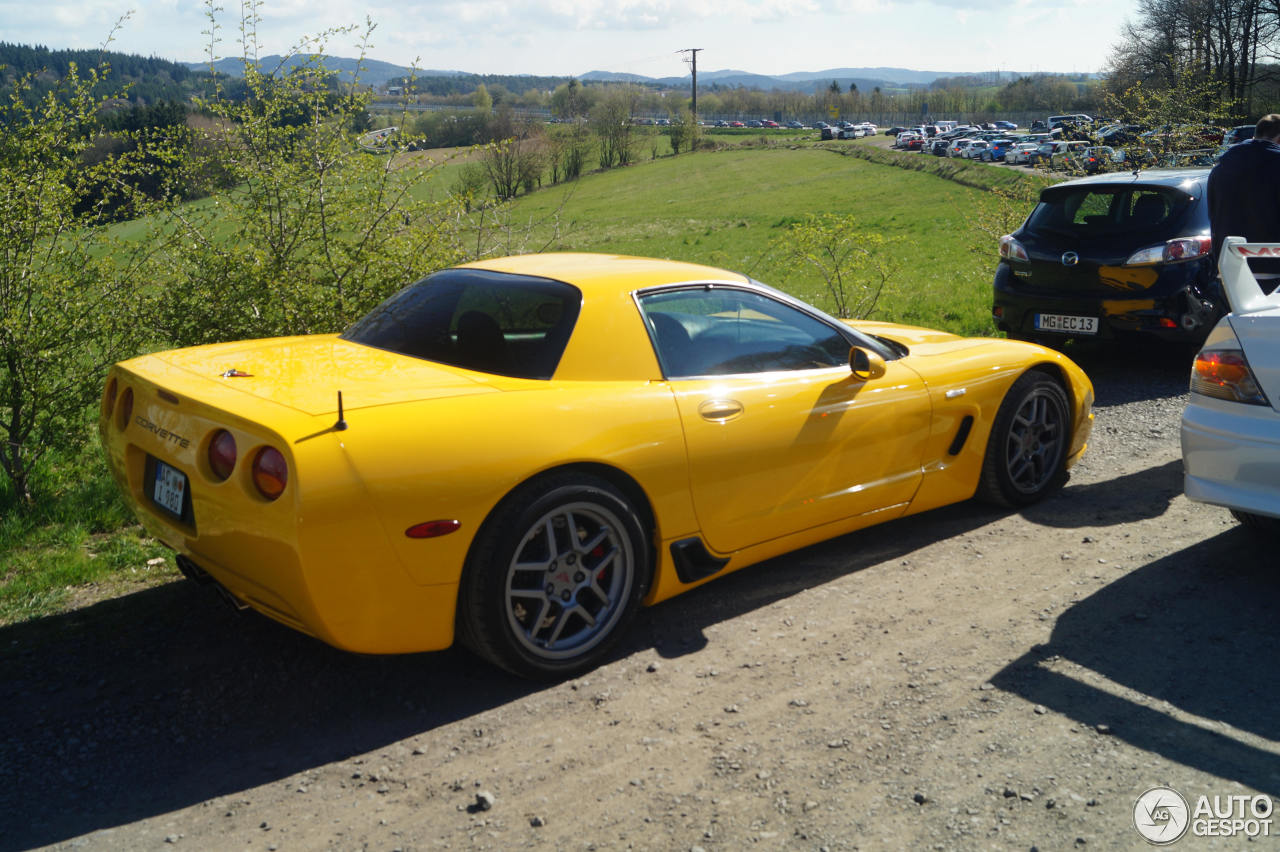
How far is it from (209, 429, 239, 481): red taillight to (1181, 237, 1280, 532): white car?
12.6 feet

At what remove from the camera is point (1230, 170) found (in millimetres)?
6336

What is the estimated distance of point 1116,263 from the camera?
7910 millimetres

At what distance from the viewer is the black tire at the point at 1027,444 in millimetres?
5113

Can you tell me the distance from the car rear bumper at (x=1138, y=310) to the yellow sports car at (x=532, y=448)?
3.55 m

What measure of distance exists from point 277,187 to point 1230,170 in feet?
19.8

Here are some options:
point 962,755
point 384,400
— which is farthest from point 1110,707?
point 384,400

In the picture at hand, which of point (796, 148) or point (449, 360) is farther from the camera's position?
point (796, 148)

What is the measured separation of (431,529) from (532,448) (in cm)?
45

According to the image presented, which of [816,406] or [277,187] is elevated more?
[277,187]

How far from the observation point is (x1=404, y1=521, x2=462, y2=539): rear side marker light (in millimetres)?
3135

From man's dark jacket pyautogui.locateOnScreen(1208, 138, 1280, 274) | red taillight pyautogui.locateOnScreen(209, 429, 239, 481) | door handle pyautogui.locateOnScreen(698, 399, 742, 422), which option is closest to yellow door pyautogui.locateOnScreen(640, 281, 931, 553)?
door handle pyautogui.locateOnScreen(698, 399, 742, 422)

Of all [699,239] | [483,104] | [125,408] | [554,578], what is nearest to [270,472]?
[554,578]

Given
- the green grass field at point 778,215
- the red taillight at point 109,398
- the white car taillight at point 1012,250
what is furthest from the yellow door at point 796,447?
the white car taillight at point 1012,250

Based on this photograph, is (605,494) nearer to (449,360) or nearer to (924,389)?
(449,360)
